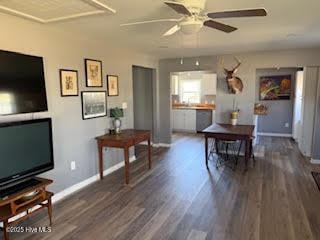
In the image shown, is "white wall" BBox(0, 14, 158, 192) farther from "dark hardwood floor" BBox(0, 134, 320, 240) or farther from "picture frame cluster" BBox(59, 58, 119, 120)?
"dark hardwood floor" BBox(0, 134, 320, 240)

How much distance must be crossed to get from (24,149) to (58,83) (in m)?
1.03

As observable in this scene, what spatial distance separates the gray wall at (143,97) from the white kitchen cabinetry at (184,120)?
198 centimetres

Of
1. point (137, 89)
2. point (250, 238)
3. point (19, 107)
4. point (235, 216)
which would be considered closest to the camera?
point (250, 238)

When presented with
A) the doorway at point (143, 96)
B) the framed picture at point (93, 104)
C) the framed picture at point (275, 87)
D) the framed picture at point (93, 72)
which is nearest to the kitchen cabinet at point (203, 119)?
the framed picture at point (275, 87)

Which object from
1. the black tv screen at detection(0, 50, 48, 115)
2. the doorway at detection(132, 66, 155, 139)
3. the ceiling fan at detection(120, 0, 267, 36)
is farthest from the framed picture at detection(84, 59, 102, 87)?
the doorway at detection(132, 66, 155, 139)

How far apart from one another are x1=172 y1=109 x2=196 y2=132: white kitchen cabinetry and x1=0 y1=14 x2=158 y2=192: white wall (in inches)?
157

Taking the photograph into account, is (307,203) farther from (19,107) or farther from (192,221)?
(19,107)

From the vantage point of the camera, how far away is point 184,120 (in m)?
8.15

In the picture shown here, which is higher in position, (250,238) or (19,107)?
(19,107)

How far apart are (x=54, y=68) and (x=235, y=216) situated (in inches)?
118

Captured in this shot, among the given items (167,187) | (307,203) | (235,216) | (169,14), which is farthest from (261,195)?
(169,14)

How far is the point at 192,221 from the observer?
2775 mm

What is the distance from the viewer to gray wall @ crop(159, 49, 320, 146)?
4879 millimetres

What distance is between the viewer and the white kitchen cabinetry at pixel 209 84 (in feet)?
25.7
